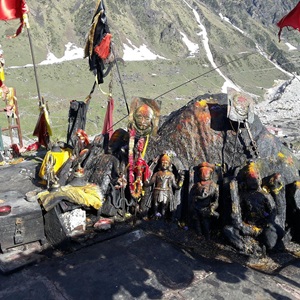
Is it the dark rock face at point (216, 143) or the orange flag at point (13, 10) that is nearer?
the dark rock face at point (216, 143)

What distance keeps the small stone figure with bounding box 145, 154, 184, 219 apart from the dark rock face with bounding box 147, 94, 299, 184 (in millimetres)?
832

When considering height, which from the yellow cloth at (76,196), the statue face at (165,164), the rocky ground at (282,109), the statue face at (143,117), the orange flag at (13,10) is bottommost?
the rocky ground at (282,109)

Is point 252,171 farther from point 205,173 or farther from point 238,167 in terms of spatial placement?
point 205,173

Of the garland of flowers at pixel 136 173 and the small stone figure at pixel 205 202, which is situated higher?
Result: the garland of flowers at pixel 136 173

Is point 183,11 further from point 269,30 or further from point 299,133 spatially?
point 299,133

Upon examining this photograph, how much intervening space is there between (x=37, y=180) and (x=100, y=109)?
5361 cm

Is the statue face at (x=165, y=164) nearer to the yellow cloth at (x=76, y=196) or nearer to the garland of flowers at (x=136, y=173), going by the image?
the garland of flowers at (x=136, y=173)

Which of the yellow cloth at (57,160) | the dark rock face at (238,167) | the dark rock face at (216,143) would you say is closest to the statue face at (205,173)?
the dark rock face at (238,167)

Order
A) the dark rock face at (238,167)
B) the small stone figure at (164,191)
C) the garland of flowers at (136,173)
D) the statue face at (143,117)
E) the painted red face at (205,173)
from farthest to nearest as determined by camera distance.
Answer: the statue face at (143,117)
the garland of flowers at (136,173)
the small stone figure at (164,191)
the painted red face at (205,173)
the dark rock face at (238,167)

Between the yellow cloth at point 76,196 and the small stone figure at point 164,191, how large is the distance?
4.74 ft

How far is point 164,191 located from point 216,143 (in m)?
2.18

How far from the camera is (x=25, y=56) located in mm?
85062

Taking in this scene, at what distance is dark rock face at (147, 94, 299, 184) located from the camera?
10.3 metres

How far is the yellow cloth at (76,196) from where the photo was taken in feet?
28.8
